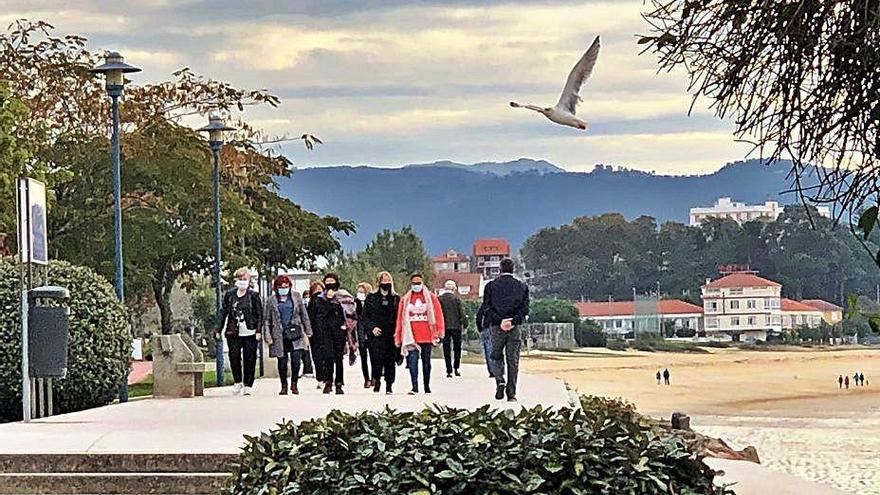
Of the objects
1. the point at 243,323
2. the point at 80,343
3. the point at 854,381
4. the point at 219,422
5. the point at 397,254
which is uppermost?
the point at 397,254

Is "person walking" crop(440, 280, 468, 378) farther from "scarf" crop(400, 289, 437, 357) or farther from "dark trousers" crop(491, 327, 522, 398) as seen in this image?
"dark trousers" crop(491, 327, 522, 398)

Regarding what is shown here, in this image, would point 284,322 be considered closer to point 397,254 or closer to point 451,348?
point 451,348

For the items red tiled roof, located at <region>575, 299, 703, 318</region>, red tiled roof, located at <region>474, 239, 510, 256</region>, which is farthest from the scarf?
red tiled roof, located at <region>474, 239, 510, 256</region>

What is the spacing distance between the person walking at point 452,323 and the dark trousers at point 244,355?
4516 millimetres

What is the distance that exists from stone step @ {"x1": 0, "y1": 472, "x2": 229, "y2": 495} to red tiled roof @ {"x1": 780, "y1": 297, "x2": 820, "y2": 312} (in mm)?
132807

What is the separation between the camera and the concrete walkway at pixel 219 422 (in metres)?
13.9

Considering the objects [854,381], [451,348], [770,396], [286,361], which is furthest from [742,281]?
[286,361]

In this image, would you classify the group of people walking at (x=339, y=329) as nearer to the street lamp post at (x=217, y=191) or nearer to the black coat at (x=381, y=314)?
the black coat at (x=381, y=314)

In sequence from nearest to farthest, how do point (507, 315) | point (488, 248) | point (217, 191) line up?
point (507, 315)
point (217, 191)
point (488, 248)

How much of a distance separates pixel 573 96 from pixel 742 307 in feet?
453

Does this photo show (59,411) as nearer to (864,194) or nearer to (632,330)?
(864,194)

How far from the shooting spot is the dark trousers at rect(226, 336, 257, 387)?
966 inches

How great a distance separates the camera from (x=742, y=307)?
14975 centimetres

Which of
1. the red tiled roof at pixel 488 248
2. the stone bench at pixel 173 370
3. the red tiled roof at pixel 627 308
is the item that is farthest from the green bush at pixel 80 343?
the red tiled roof at pixel 488 248
